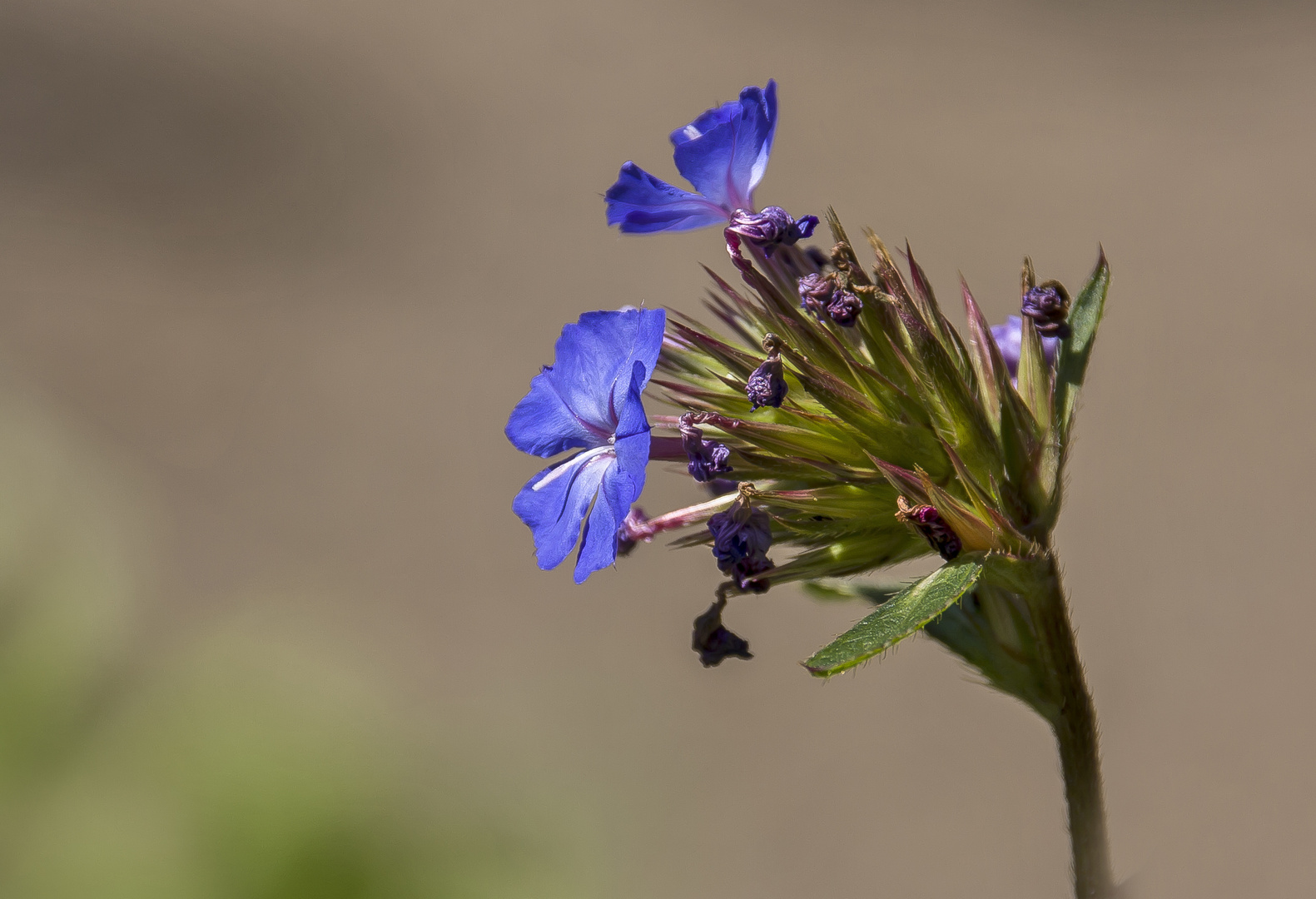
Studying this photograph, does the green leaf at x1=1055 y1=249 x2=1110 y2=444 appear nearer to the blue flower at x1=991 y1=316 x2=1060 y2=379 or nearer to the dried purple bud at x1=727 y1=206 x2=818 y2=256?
the blue flower at x1=991 y1=316 x2=1060 y2=379

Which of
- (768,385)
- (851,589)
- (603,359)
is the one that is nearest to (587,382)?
(603,359)

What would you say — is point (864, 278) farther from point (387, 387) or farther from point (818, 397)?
point (387, 387)

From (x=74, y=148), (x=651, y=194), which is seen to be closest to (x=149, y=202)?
(x=74, y=148)

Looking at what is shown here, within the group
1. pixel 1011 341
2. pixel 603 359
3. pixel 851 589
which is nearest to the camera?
pixel 603 359

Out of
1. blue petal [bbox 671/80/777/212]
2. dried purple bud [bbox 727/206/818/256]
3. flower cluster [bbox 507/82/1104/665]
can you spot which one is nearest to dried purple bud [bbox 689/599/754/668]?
flower cluster [bbox 507/82/1104/665]

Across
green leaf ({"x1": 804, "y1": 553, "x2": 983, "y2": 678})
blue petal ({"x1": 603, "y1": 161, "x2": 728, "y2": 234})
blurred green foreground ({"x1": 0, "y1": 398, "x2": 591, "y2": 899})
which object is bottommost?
blurred green foreground ({"x1": 0, "y1": 398, "x2": 591, "y2": 899})

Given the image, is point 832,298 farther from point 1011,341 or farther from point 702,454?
point 1011,341
